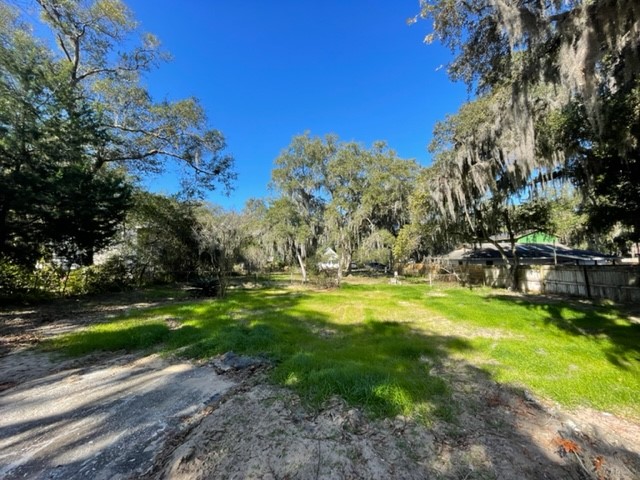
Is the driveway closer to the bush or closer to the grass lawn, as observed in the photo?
the grass lawn

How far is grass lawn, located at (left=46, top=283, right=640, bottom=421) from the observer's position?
2.89m

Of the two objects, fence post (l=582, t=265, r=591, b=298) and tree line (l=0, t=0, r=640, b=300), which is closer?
tree line (l=0, t=0, r=640, b=300)

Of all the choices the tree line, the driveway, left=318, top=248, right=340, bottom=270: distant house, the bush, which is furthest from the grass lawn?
left=318, top=248, right=340, bottom=270: distant house

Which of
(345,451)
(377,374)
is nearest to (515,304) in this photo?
(377,374)

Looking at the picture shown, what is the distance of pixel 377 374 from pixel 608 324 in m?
5.74

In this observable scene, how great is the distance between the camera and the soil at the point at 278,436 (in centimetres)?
186

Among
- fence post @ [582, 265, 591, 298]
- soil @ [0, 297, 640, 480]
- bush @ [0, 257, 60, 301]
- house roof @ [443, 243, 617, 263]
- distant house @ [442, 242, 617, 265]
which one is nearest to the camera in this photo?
soil @ [0, 297, 640, 480]

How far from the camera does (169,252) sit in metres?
→ 14.3

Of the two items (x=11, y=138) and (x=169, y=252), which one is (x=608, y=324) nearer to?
(x=11, y=138)

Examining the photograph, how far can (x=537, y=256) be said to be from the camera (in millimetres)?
17062

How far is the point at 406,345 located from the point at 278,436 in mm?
2843

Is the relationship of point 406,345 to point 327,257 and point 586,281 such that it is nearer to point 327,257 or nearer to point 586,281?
point 586,281

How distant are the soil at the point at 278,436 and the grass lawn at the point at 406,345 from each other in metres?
0.28

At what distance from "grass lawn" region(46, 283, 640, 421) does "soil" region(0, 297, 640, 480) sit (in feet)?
0.93
